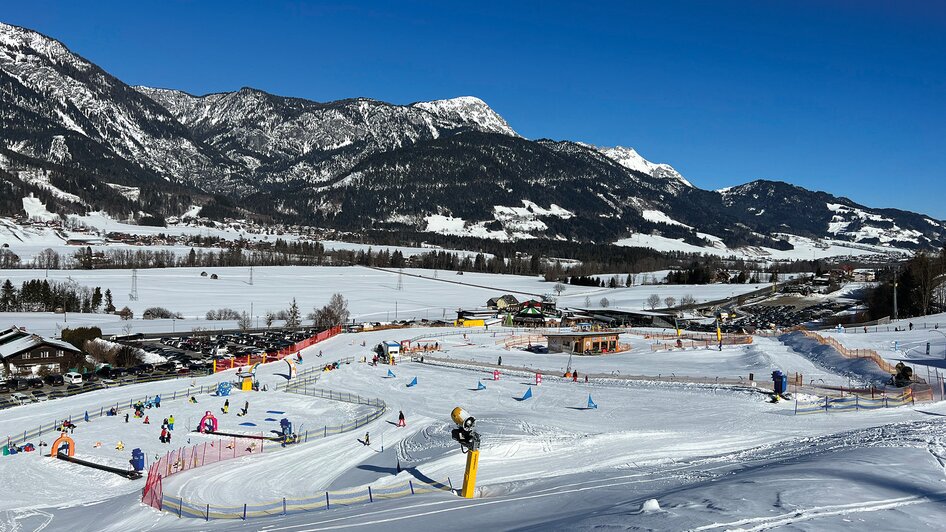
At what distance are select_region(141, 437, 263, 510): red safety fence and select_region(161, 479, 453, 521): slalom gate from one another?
228 centimetres

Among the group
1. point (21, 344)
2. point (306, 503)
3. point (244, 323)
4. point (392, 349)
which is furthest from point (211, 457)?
point (244, 323)

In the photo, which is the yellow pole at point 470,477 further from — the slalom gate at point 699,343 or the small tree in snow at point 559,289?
the small tree in snow at point 559,289

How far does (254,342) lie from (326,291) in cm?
5074

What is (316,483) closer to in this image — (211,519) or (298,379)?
(211,519)

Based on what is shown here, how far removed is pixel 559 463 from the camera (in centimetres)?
2052

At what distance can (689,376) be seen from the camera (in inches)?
1513

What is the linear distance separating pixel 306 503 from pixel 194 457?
9.43 meters

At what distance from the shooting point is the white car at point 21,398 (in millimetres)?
40384

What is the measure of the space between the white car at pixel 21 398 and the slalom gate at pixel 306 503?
27.7 metres

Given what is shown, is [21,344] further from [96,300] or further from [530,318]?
[530,318]

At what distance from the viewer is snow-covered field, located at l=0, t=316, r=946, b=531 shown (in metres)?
11.3

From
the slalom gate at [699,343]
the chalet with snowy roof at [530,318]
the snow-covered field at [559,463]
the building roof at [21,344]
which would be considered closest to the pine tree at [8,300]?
the building roof at [21,344]

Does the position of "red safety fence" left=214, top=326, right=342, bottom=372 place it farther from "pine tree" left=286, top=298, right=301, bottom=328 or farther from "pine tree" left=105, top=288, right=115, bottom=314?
"pine tree" left=105, top=288, right=115, bottom=314

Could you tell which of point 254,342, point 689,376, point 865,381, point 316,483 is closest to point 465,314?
point 254,342
